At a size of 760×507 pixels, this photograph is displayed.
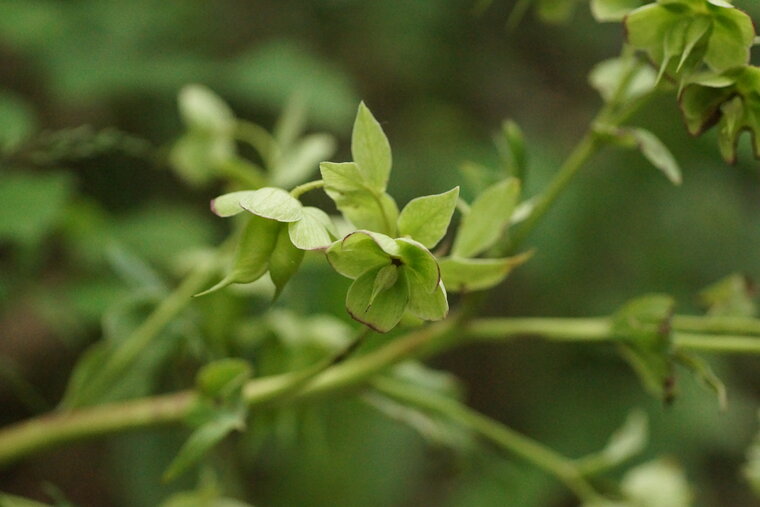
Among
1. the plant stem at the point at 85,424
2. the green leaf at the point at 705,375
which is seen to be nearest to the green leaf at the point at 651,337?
the green leaf at the point at 705,375

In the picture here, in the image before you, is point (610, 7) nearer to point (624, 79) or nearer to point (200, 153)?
point (624, 79)

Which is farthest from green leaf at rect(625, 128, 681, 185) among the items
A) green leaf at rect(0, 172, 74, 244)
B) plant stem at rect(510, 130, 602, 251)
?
green leaf at rect(0, 172, 74, 244)

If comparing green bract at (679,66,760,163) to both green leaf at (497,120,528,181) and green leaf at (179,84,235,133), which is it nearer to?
green leaf at (497,120,528,181)

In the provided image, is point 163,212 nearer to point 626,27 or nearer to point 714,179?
point 626,27

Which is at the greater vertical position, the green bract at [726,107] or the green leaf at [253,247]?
the green bract at [726,107]

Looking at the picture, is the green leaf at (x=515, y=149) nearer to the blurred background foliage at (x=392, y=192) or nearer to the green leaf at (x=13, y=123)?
the blurred background foliage at (x=392, y=192)

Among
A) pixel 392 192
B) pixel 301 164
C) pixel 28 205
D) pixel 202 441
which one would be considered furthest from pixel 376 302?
pixel 392 192

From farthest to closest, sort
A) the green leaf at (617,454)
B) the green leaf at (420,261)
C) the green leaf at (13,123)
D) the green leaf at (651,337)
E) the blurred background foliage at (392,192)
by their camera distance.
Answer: the blurred background foliage at (392,192) < the green leaf at (13,123) < the green leaf at (617,454) < the green leaf at (651,337) < the green leaf at (420,261)
